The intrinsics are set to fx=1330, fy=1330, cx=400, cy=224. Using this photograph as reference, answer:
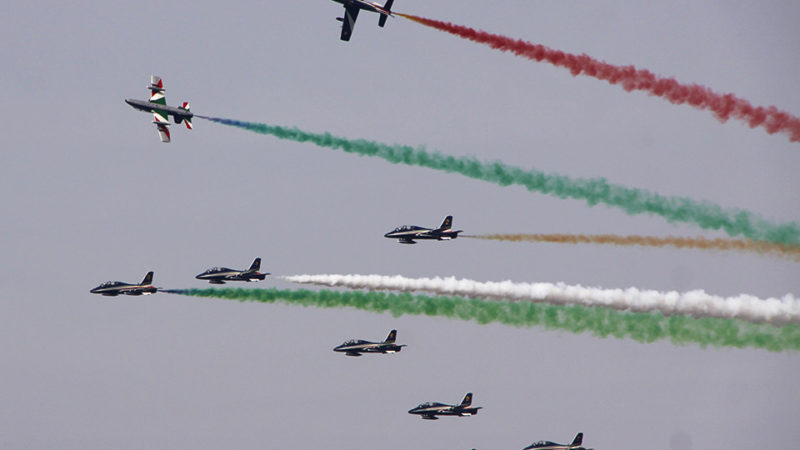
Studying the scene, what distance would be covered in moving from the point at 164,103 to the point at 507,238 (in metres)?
34.7

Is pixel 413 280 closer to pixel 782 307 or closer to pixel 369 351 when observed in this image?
pixel 369 351

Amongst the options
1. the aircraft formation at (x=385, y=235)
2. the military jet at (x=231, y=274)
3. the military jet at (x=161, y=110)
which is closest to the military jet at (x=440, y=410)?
the aircraft formation at (x=385, y=235)

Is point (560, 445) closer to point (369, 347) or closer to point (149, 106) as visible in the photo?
point (369, 347)

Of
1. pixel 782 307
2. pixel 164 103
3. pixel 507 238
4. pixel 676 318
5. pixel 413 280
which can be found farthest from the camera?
pixel 164 103

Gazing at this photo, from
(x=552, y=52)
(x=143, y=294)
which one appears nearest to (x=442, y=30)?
(x=552, y=52)

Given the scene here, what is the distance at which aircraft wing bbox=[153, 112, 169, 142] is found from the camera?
109 m

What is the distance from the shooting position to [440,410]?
11631 centimetres

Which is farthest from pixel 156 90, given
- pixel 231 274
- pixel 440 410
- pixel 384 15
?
pixel 440 410

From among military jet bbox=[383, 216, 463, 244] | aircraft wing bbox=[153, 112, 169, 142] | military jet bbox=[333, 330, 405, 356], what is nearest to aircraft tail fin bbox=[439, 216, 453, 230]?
military jet bbox=[383, 216, 463, 244]

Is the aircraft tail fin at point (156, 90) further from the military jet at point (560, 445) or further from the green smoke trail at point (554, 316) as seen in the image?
the military jet at point (560, 445)

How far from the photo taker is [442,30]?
292ft

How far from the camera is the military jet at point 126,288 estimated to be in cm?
11269

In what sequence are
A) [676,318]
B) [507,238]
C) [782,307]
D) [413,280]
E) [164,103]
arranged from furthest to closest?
1. [164,103]
2. [413,280]
3. [507,238]
4. [676,318]
5. [782,307]

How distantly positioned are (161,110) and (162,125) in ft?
4.12
